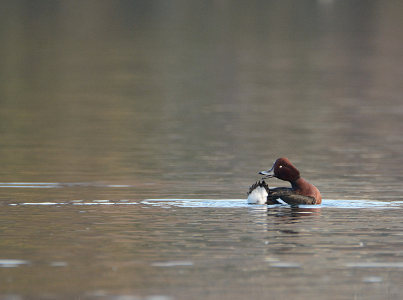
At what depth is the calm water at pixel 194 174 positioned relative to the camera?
1315 cm

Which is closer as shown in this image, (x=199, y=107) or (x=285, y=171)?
(x=285, y=171)

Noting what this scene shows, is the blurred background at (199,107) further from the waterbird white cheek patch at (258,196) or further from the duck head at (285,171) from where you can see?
the waterbird white cheek patch at (258,196)

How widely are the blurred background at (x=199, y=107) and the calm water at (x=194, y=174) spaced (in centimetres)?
8

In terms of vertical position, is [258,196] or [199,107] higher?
[258,196]

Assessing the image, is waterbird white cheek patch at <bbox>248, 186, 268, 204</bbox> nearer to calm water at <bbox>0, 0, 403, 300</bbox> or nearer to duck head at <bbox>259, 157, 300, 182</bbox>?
calm water at <bbox>0, 0, 403, 300</bbox>

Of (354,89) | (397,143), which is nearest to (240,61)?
(354,89)

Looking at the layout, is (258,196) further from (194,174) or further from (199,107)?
(199,107)

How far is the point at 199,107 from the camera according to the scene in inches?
1524

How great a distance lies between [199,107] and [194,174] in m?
16.6

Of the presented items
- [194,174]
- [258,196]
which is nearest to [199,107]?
[194,174]

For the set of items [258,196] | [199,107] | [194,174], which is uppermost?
[258,196]

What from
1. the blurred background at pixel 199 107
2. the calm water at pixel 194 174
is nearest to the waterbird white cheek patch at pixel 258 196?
the calm water at pixel 194 174

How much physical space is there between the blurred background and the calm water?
81 mm

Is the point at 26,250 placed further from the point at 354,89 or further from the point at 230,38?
the point at 230,38
